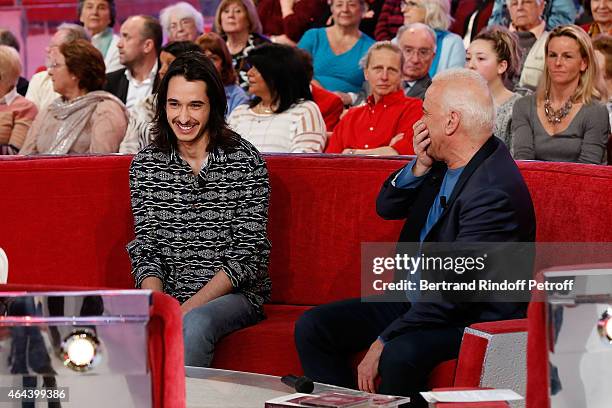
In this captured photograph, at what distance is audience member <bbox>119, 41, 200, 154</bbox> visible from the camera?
4820 mm

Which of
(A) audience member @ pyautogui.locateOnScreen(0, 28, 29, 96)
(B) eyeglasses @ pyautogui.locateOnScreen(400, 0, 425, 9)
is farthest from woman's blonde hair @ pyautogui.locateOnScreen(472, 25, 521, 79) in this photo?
(A) audience member @ pyautogui.locateOnScreen(0, 28, 29, 96)

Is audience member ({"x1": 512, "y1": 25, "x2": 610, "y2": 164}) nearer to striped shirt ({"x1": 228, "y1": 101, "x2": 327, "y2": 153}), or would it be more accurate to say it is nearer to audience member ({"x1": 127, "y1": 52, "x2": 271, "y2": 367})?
striped shirt ({"x1": 228, "y1": 101, "x2": 327, "y2": 153})

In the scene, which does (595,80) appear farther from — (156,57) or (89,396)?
(89,396)

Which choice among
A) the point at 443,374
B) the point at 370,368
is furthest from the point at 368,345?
the point at 443,374

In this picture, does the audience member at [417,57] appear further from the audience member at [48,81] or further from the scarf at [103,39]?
the scarf at [103,39]

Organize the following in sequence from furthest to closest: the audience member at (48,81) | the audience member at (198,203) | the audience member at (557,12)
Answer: the audience member at (48,81), the audience member at (557,12), the audience member at (198,203)

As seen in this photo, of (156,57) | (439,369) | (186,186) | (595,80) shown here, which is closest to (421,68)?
(595,80)

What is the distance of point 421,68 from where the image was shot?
5.37 m

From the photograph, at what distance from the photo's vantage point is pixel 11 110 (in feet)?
18.5

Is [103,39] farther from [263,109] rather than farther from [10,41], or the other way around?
[263,109]

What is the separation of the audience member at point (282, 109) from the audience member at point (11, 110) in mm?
1361

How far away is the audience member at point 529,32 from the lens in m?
5.29

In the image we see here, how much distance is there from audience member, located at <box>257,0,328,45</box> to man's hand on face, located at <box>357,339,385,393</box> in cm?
375

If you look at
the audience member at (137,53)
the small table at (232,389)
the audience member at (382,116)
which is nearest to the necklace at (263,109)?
the audience member at (382,116)
